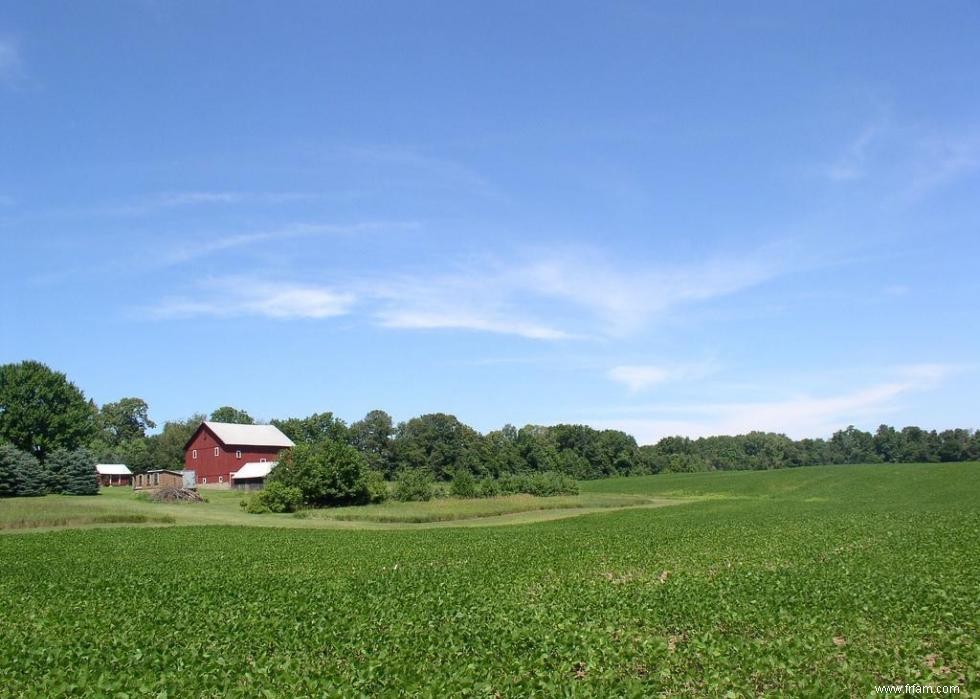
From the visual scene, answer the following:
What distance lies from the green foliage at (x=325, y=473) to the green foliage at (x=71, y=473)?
32.7 metres

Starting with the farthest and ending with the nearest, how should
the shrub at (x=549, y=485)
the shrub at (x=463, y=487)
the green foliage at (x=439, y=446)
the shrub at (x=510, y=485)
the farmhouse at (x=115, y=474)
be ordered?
the green foliage at (x=439, y=446)
the farmhouse at (x=115, y=474)
the shrub at (x=549, y=485)
the shrub at (x=510, y=485)
the shrub at (x=463, y=487)

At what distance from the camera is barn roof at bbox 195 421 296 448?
100 meters

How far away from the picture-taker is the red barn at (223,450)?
326 feet

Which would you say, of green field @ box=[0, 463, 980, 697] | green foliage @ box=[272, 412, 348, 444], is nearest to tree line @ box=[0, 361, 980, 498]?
green foliage @ box=[272, 412, 348, 444]

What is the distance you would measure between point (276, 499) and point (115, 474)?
85968mm

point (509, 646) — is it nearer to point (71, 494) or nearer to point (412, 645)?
point (412, 645)

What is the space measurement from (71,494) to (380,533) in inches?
2421

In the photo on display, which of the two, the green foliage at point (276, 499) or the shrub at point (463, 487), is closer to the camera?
the green foliage at point (276, 499)

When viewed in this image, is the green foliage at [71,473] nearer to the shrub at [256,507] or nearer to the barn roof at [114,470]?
the shrub at [256,507]

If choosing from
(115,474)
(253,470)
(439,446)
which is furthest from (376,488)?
Result: (115,474)

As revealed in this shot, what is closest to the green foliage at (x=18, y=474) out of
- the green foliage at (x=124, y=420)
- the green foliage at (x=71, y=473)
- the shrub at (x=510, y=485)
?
the green foliage at (x=71, y=473)

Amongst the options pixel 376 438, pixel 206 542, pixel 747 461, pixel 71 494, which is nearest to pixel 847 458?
pixel 747 461

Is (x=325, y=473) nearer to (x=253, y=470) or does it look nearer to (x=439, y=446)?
(x=253, y=470)

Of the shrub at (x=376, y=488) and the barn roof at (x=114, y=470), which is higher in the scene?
the barn roof at (x=114, y=470)
